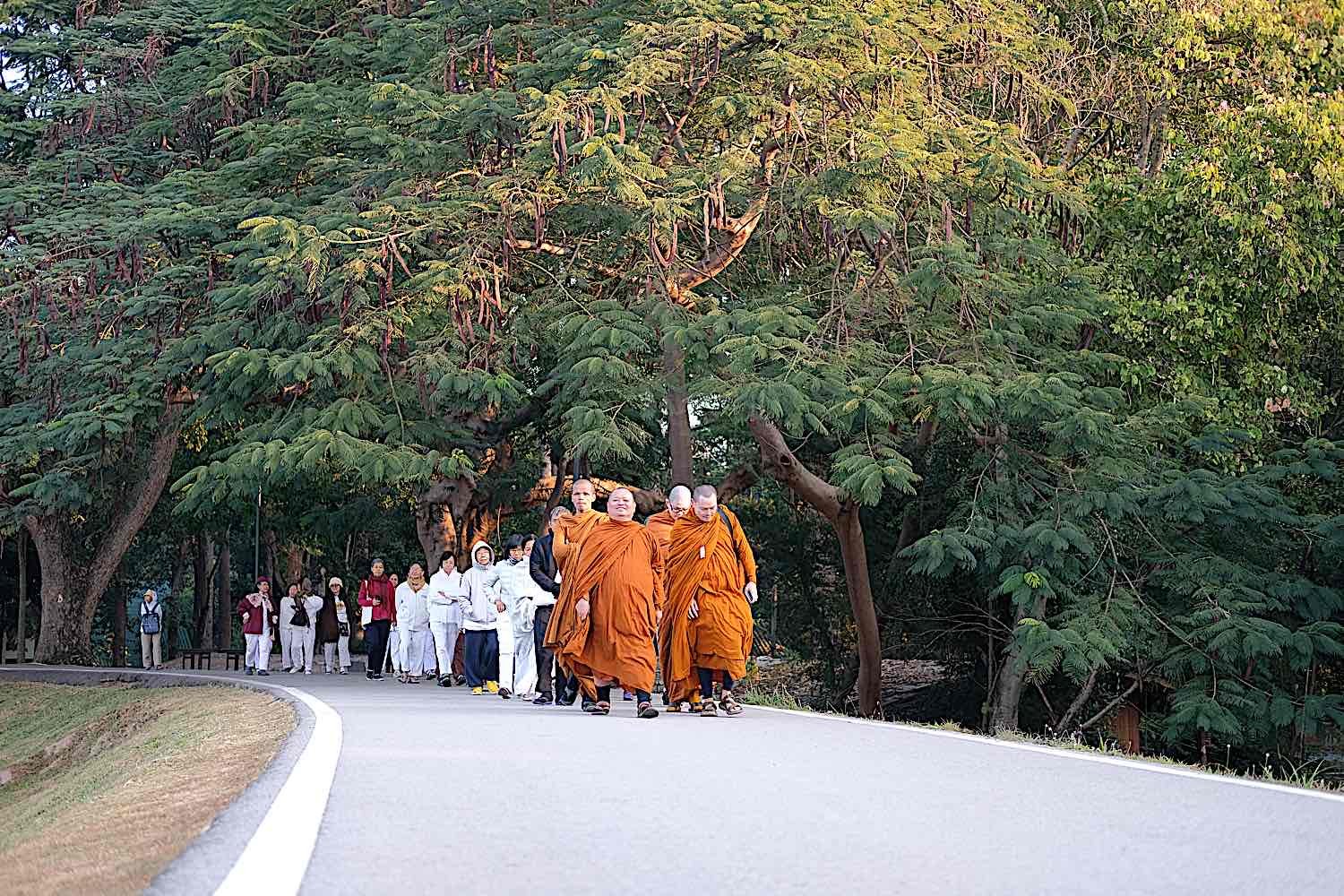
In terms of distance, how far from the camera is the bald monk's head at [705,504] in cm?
1544

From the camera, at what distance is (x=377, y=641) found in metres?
28.1

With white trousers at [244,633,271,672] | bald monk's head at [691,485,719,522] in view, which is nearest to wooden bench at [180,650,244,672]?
white trousers at [244,633,271,672]

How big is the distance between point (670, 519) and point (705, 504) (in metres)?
0.67

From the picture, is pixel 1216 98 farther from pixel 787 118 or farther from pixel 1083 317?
pixel 787 118

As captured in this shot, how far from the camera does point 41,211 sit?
27.9 meters

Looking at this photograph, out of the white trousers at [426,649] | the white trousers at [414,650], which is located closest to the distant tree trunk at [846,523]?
the white trousers at [426,649]

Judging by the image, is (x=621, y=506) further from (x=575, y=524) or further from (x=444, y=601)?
(x=444, y=601)

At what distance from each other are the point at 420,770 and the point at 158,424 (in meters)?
19.7

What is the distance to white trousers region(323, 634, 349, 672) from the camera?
1225 inches

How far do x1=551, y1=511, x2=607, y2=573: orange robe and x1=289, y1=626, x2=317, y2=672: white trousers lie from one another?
1570 centimetres

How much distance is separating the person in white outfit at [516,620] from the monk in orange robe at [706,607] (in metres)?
3.11

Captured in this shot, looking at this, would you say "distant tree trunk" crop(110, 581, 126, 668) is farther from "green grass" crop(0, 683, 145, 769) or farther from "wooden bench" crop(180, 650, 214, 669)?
"green grass" crop(0, 683, 145, 769)

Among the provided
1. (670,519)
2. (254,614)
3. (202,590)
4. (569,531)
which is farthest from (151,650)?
(670,519)

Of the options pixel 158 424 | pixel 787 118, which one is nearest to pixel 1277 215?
pixel 787 118
